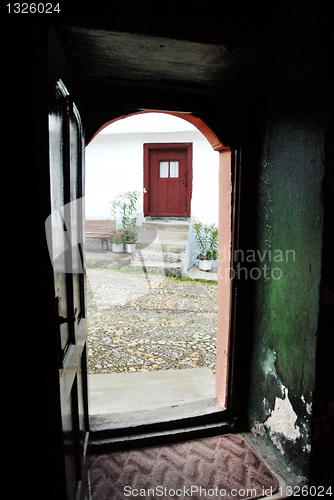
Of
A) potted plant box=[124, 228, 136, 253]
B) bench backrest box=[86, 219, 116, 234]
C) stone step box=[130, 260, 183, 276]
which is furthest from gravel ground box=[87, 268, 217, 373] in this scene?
bench backrest box=[86, 219, 116, 234]

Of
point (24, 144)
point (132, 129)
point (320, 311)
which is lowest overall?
point (320, 311)

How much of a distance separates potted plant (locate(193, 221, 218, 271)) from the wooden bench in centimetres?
249

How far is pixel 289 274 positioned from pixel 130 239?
23.9 feet

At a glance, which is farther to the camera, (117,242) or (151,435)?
(117,242)

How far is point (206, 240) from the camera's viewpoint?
8.41m

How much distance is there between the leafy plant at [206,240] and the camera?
8.15 meters

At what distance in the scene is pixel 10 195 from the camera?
1.21 meters

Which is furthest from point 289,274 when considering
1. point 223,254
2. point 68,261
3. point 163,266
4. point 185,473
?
point 163,266

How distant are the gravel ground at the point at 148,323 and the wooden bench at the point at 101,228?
87.9 inches

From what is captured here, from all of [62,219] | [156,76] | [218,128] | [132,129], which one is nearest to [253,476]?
[62,219]

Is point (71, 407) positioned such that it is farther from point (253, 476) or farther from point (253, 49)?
point (253, 49)

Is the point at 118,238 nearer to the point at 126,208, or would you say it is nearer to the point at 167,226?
the point at 126,208

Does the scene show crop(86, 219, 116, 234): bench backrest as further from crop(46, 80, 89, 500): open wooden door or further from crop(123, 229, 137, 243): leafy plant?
crop(46, 80, 89, 500): open wooden door

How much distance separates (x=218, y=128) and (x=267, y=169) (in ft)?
1.56
